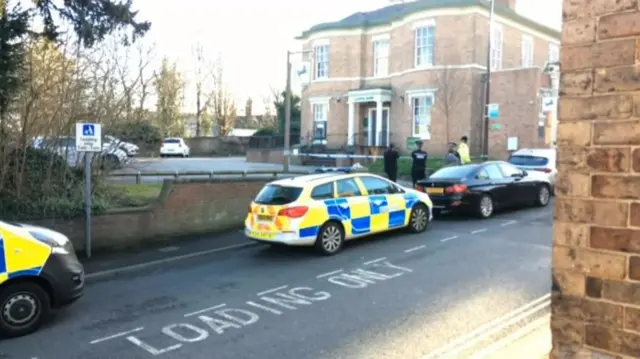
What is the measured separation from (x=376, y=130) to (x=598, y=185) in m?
31.0

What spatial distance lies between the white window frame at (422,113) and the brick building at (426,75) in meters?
0.06

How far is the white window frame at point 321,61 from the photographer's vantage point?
35134mm

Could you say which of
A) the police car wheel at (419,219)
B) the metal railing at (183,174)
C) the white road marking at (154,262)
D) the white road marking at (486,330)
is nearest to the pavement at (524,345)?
the white road marking at (486,330)

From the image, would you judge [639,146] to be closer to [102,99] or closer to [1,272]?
[1,272]

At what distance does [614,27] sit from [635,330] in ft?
3.39

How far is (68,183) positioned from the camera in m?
11.8

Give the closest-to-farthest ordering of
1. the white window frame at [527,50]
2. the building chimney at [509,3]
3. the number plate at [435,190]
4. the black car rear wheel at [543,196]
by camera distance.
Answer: the number plate at [435,190], the black car rear wheel at [543,196], the white window frame at [527,50], the building chimney at [509,3]

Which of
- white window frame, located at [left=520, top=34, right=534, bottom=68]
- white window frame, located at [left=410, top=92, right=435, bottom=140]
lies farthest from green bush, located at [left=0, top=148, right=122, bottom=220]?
white window frame, located at [left=520, top=34, right=534, bottom=68]

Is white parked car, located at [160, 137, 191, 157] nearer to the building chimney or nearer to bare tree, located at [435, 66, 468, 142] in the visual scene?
bare tree, located at [435, 66, 468, 142]

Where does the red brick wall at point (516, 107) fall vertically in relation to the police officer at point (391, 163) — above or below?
above

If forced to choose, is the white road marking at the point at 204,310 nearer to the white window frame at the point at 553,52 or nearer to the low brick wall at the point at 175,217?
the low brick wall at the point at 175,217

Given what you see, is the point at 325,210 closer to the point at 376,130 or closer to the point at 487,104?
the point at 487,104

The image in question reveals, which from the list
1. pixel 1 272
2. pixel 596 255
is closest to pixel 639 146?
pixel 596 255

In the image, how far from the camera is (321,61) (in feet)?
117
